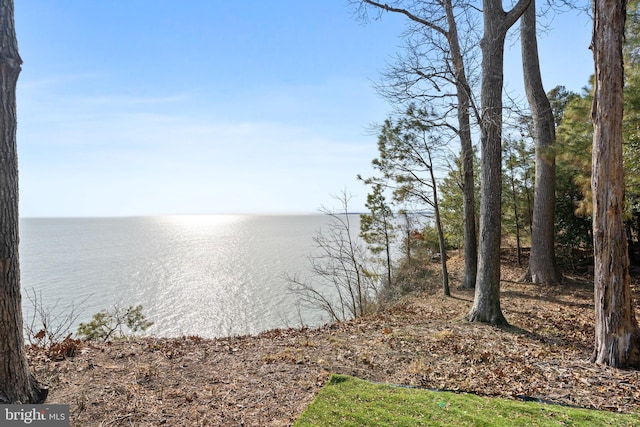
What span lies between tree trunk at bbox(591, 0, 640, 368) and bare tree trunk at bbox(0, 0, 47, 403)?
5.93 m

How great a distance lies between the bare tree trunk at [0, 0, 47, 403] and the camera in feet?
9.33

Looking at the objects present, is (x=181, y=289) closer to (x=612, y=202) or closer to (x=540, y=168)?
(x=540, y=168)

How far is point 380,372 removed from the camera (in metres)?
4.04

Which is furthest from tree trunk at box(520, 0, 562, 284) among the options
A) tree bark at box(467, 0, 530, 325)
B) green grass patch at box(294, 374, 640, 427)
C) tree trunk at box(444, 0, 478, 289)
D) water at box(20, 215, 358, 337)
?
water at box(20, 215, 358, 337)

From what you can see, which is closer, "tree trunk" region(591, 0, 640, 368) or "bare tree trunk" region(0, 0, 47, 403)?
"bare tree trunk" region(0, 0, 47, 403)

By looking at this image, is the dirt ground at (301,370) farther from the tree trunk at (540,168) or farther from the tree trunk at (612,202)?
the tree trunk at (540,168)

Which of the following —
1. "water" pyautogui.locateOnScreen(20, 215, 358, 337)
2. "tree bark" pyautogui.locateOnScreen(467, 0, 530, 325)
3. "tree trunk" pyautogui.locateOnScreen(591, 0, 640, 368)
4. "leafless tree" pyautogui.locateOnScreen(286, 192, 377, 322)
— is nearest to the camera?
"tree trunk" pyautogui.locateOnScreen(591, 0, 640, 368)

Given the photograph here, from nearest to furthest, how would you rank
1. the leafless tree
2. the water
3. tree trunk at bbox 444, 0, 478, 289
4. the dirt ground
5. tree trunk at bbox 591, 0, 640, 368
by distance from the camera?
the dirt ground → tree trunk at bbox 591, 0, 640, 368 → tree trunk at bbox 444, 0, 478, 289 → the leafless tree → the water

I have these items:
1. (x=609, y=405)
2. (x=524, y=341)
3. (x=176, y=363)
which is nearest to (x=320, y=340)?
(x=176, y=363)

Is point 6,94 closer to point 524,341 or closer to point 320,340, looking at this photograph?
point 320,340

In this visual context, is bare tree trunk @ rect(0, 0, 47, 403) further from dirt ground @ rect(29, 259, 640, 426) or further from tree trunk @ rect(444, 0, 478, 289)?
tree trunk @ rect(444, 0, 478, 289)

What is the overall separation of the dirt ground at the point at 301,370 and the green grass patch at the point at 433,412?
0.74ft

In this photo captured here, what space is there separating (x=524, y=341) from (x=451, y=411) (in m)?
2.96

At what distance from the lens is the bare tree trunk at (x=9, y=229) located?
2844mm
